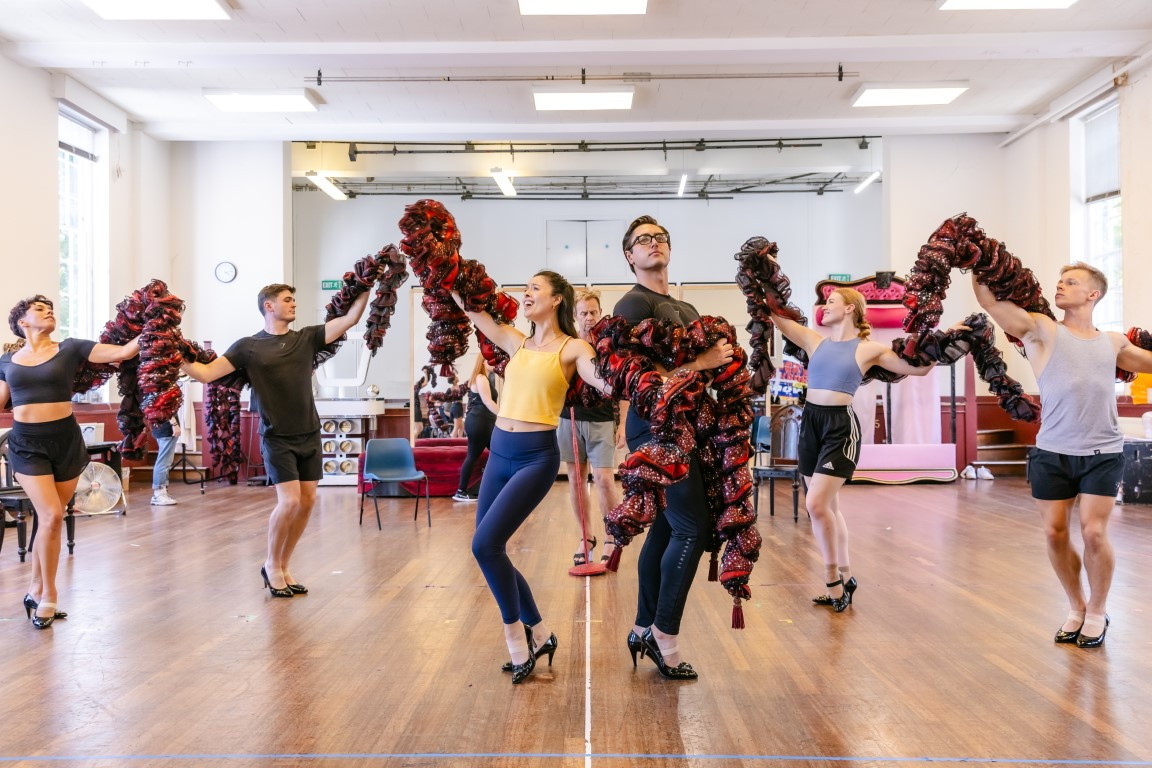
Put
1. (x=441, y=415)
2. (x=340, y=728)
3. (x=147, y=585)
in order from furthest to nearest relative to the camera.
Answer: (x=147, y=585) < (x=441, y=415) < (x=340, y=728)

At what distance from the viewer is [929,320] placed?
134 inches

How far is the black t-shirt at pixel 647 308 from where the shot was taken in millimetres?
3123

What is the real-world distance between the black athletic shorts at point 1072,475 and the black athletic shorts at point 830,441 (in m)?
0.78

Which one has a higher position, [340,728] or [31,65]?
[31,65]

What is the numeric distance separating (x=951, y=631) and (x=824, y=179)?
13806mm

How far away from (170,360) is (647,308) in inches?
89.1

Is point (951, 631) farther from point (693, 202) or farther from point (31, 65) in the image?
point (693, 202)

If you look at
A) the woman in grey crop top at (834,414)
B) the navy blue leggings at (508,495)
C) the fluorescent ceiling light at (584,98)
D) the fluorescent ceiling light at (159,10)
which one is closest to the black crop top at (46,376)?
the navy blue leggings at (508,495)

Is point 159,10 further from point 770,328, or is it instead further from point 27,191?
point 770,328

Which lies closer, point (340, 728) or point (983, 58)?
point (340, 728)

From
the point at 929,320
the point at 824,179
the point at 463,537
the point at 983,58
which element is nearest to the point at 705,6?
the point at 983,58

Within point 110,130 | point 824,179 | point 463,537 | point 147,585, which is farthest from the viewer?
point 824,179

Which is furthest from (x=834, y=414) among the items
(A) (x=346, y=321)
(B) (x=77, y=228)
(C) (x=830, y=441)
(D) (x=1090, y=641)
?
(B) (x=77, y=228)

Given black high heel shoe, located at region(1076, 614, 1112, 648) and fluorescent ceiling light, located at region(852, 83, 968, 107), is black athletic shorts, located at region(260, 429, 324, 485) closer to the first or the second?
black high heel shoe, located at region(1076, 614, 1112, 648)
